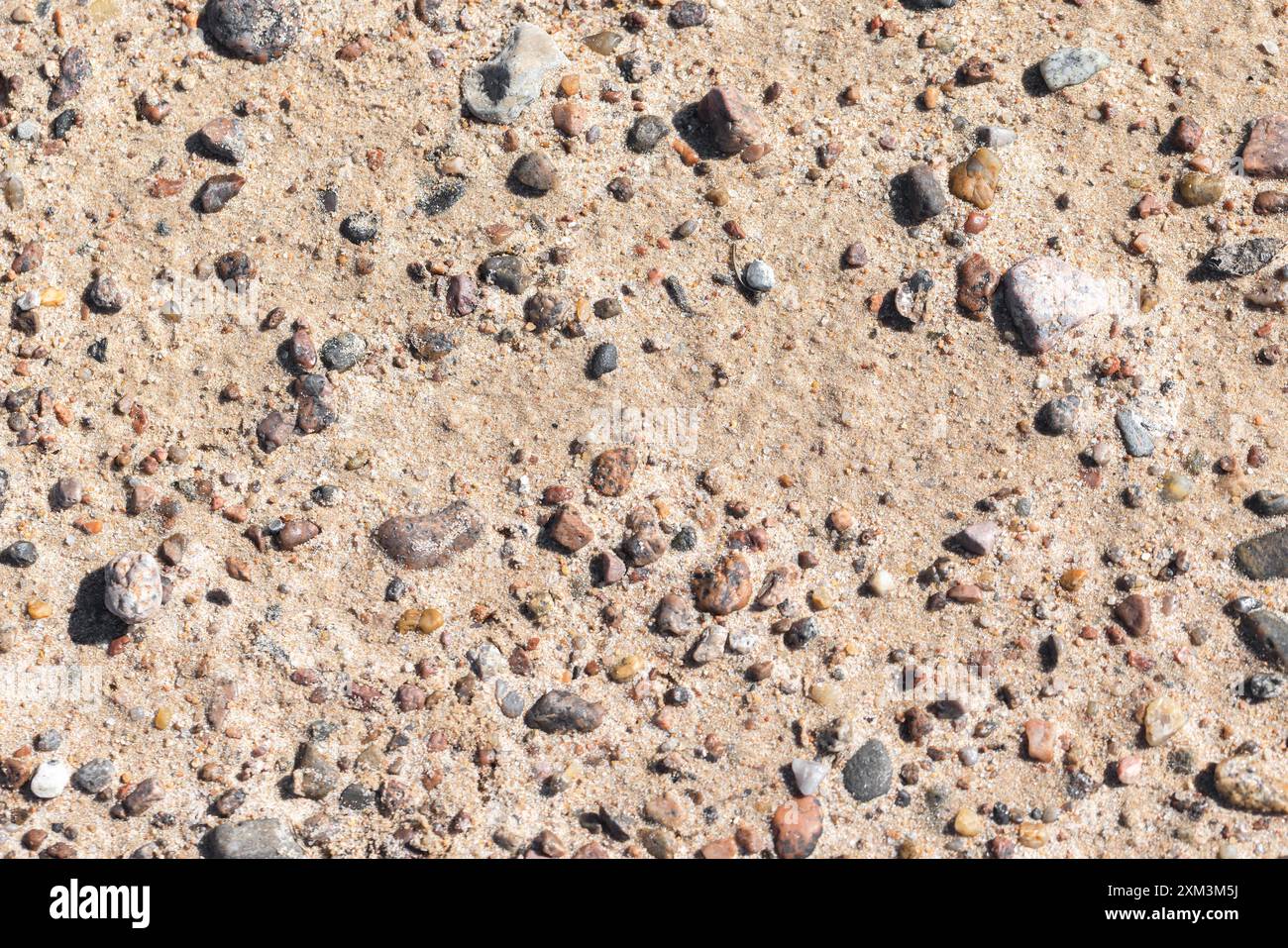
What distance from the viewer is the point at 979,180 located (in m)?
3.17

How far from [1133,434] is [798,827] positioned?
1.47 metres

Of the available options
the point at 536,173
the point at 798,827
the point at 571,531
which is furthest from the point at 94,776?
the point at 536,173

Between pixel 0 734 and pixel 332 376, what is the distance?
4.44 ft

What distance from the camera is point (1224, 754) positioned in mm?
2957

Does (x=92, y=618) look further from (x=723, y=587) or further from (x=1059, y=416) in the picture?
(x=1059, y=416)

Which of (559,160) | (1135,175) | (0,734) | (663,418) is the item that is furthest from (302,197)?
(1135,175)

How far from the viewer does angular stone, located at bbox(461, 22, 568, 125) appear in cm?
320

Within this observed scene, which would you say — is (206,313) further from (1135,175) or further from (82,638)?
(1135,175)

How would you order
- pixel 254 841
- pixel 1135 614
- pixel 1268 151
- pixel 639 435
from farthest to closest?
1. pixel 1268 151
2. pixel 639 435
3. pixel 1135 614
4. pixel 254 841

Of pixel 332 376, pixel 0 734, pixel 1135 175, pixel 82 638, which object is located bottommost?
pixel 0 734

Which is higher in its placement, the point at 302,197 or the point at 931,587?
the point at 302,197

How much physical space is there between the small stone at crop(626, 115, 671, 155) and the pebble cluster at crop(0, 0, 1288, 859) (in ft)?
0.06

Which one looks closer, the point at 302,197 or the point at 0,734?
the point at 0,734

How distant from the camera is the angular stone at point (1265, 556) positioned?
119 inches
